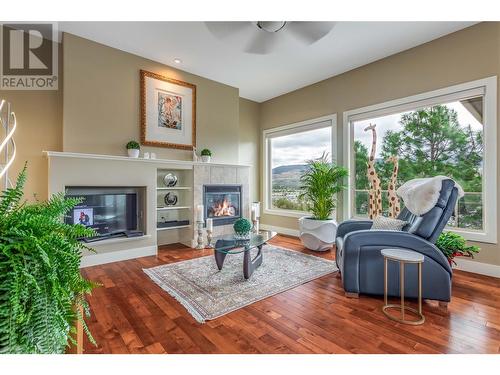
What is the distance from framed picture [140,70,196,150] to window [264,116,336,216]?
2.04 m

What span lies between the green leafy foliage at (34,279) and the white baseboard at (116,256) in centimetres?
277

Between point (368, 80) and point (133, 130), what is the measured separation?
382 cm

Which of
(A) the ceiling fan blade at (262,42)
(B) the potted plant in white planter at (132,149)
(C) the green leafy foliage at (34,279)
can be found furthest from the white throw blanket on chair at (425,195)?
(B) the potted plant in white planter at (132,149)

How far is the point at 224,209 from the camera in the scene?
15.5ft

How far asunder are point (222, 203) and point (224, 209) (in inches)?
4.9

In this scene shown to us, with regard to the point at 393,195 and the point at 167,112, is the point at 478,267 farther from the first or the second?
the point at 167,112

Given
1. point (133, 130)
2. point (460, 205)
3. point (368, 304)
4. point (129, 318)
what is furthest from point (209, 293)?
point (460, 205)

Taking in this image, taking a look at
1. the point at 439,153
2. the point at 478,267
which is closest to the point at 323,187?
the point at 439,153

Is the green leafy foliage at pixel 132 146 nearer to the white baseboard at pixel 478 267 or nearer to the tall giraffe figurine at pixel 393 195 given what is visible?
the tall giraffe figurine at pixel 393 195

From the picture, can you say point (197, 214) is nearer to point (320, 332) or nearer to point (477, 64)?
point (320, 332)

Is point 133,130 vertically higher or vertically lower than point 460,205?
higher

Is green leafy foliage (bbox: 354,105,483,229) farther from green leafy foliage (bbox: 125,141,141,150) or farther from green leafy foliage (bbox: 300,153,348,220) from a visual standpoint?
green leafy foliage (bbox: 125,141,141,150)

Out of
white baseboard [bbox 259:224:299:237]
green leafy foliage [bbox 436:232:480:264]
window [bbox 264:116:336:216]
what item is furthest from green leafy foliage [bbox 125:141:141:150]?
green leafy foliage [bbox 436:232:480:264]

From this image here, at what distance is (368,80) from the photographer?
159 inches
